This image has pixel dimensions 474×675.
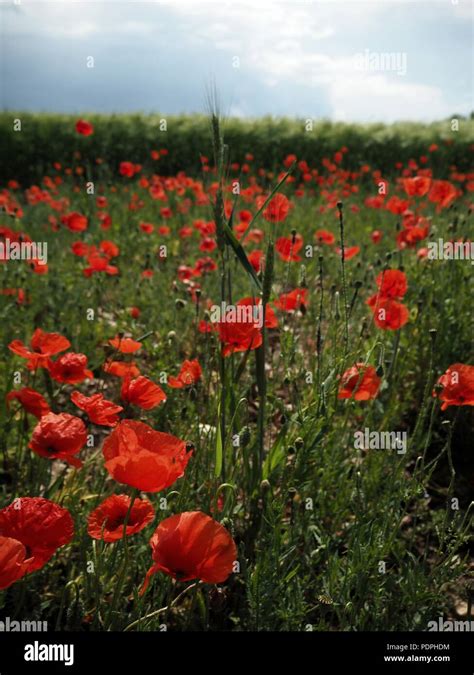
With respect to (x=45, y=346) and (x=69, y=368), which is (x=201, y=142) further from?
(x=69, y=368)

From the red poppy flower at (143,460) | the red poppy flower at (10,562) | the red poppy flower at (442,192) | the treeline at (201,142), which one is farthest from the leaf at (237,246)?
the treeline at (201,142)

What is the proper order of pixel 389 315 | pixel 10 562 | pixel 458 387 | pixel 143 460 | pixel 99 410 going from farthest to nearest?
pixel 389 315 < pixel 458 387 < pixel 99 410 < pixel 143 460 < pixel 10 562

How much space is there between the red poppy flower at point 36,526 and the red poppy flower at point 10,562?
0.16 metres

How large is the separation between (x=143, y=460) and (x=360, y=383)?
956 mm

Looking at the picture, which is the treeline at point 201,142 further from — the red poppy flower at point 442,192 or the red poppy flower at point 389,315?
the red poppy flower at point 389,315

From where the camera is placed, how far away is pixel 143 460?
1214mm

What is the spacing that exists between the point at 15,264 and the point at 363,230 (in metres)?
3.60

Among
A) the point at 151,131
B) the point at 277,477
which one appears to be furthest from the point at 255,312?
the point at 151,131

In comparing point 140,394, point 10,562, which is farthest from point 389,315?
point 10,562

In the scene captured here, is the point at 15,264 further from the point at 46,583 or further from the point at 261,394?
the point at 261,394

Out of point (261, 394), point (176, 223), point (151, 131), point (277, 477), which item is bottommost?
point (277, 477)

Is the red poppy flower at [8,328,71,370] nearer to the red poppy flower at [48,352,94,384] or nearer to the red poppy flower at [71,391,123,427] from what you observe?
the red poppy flower at [48,352,94,384]

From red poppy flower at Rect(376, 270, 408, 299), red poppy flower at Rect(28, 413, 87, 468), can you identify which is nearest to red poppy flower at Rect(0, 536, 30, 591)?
red poppy flower at Rect(28, 413, 87, 468)

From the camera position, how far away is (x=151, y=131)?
13.5 metres
